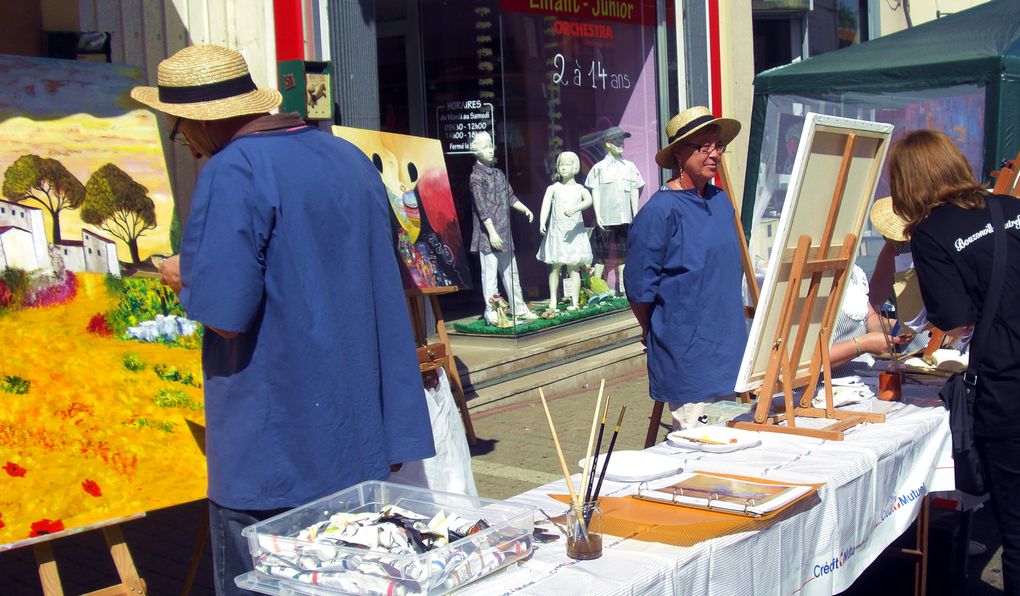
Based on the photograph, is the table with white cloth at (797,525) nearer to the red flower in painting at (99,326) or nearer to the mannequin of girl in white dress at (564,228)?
the red flower in painting at (99,326)

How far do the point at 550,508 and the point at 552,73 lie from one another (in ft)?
24.4

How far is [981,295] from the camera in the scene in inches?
125

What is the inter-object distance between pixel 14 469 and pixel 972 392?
9.55ft

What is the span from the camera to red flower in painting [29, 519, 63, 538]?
10.3ft

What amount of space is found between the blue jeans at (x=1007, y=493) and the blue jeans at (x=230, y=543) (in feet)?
6.83

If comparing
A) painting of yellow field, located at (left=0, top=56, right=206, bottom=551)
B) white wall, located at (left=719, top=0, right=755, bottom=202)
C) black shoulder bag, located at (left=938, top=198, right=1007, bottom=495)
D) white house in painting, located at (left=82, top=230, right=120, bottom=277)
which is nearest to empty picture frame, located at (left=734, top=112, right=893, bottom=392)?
black shoulder bag, located at (left=938, top=198, right=1007, bottom=495)

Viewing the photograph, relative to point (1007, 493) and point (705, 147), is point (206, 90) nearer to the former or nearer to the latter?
point (705, 147)

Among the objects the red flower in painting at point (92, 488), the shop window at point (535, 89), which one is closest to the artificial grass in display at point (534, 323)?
the shop window at point (535, 89)

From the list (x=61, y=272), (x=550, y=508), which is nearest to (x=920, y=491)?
(x=550, y=508)

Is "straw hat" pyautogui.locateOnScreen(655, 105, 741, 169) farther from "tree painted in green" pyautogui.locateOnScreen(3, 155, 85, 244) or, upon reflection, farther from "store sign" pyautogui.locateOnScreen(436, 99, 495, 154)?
"store sign" pyautogui.locateOnScreen(436, 99, 495, 154)

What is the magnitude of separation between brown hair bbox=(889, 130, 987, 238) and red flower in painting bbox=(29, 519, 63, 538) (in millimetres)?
2757

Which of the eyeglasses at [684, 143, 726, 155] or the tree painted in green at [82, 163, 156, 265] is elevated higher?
the eyeglasses at [684, 143, 726, 155]

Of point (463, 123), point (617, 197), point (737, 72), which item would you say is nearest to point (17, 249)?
point (463, 123)

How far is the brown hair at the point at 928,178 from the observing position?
329 cm
